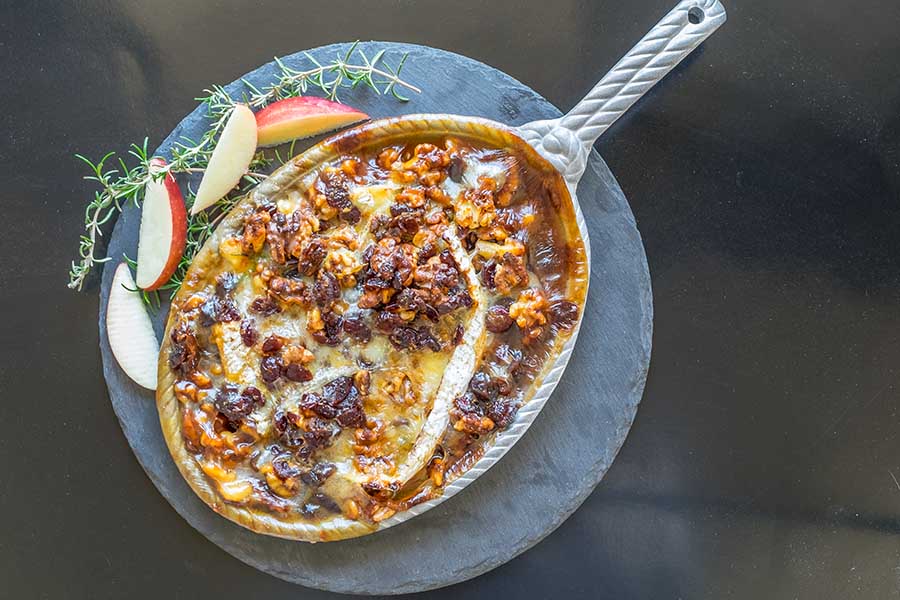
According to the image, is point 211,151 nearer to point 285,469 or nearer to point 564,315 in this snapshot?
point 285,469

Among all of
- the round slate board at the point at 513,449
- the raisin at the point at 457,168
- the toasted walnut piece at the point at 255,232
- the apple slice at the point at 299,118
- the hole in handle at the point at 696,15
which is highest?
the hole in handle at the point at 696,15

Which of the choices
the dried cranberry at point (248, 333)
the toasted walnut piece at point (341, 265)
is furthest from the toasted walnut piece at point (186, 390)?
the toasted walnut piece at point (341, 265)

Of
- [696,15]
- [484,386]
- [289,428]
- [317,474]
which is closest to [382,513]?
[317,474]

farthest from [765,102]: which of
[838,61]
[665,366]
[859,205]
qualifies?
[665,366]

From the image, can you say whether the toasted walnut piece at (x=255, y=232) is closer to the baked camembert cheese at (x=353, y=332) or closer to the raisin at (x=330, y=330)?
the baked camembert cheese at (x=353, y=332)

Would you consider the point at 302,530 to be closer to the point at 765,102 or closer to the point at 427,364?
the point at 427,364

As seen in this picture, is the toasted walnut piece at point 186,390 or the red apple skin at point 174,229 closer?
the toasted walnut piece at point 186,390
